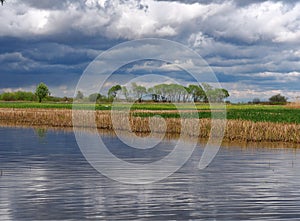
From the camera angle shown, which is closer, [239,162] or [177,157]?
[239,162]

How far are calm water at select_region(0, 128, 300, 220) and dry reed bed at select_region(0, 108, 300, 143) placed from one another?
1210 centimetres

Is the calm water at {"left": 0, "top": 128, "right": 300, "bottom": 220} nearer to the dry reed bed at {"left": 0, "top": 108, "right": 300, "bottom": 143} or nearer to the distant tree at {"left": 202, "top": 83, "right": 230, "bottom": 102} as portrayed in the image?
the dry reed bed at {"left": 0, "top": 108, "right": 300, "bottom": 143}

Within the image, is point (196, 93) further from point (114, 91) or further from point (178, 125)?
point (178, 125)

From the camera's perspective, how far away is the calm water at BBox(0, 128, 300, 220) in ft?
45.8

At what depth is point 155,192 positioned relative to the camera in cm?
1728

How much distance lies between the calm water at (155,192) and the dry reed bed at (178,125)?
39.7ft

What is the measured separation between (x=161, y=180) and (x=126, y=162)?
6320 millimetres

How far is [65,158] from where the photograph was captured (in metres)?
27.7

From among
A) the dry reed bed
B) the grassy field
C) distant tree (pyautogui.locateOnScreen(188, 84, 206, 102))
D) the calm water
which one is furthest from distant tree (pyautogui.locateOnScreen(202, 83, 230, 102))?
the calm water

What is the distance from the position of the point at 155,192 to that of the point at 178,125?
3044 centimetres

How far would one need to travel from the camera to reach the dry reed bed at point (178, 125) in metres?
39.8

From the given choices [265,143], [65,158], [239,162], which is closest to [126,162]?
[65,158]

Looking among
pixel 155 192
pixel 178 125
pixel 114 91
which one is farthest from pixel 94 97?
pixel 155 192

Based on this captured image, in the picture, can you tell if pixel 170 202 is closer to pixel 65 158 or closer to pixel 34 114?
pixel 65 158
